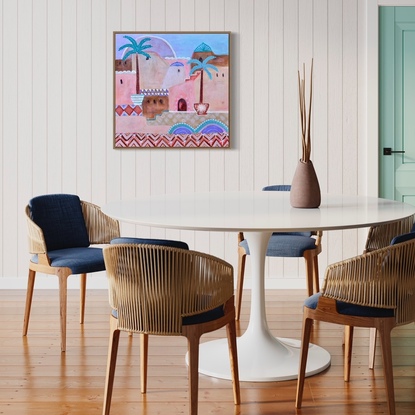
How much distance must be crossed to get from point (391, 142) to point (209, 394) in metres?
2.87

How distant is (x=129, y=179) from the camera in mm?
5727

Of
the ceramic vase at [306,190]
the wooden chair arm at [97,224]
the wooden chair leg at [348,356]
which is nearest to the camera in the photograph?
the wooden chair leg at [348,356]

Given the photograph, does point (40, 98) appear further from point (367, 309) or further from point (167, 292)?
point (367, 309)

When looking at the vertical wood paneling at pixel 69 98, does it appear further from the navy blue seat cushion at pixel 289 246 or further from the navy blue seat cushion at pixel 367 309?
the navy blue seat cushion at pixel 367 309

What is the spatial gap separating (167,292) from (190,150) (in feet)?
9.51

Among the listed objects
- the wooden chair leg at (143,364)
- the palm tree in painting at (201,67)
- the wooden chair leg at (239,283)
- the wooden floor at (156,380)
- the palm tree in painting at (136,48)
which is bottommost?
the wooden floor at (156,380)

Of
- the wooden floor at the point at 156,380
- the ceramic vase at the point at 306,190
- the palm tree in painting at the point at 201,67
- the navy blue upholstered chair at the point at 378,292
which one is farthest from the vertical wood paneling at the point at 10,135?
the navy blue upholstered chair at the point at 378,292

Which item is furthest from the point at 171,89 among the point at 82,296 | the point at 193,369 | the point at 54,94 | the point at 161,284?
the point at 193,369

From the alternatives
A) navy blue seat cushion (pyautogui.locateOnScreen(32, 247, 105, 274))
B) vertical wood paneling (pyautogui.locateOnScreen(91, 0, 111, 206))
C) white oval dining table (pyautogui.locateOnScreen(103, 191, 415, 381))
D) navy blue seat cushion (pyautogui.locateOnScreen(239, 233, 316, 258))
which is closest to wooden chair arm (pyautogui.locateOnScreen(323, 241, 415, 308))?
white oval dining table (pyautogui.locateOnScreen(103, 191, 415, 381))

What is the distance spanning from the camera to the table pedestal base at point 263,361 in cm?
362

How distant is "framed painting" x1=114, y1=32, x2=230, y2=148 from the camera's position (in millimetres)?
5609

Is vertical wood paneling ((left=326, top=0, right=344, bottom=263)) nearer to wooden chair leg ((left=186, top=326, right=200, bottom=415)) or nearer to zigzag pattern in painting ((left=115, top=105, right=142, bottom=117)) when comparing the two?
zigzag pattern in painting ((left=115, top=105, right=142, bottom=117))

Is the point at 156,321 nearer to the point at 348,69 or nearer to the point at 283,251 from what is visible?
the point at 283,251

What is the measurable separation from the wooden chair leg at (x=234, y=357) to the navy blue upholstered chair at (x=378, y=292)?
13.9 inches
